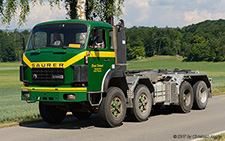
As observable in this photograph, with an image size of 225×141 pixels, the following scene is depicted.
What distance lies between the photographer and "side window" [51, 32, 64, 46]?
997cm

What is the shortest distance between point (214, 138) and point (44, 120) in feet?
16.4

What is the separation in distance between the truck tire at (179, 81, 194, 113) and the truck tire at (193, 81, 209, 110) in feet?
0.91

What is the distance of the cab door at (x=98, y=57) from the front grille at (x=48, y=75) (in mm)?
699

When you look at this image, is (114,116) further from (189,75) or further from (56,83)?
(189,75)

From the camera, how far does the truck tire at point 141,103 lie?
1113 cm

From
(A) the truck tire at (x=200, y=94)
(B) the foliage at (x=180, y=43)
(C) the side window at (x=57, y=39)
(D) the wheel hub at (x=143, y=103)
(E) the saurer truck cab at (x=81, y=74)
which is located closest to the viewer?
(E) the saurer truck cab at (x=81, y=74)

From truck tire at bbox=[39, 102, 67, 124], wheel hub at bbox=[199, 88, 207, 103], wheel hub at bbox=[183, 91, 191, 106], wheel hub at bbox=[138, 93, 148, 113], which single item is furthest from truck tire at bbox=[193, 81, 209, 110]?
truck tire at bbox=[39, 102, 67, 124]

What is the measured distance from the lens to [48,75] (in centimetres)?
968

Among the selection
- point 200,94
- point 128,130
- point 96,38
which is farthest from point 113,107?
point 200,94

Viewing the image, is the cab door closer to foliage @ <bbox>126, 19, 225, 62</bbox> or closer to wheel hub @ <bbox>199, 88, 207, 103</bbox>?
wheel hub @ <bbox>199, 88, 207, 103</bbox>

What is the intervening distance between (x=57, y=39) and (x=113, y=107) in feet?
7.44

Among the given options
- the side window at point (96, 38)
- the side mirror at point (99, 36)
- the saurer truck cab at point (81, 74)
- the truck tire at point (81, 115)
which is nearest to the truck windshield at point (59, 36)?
the saurer truck cab at point (81, 74)

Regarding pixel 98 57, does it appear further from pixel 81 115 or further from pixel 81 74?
pixel 81 115

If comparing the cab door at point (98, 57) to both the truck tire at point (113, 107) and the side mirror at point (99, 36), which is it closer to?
the side mirror at point (99, 36)
